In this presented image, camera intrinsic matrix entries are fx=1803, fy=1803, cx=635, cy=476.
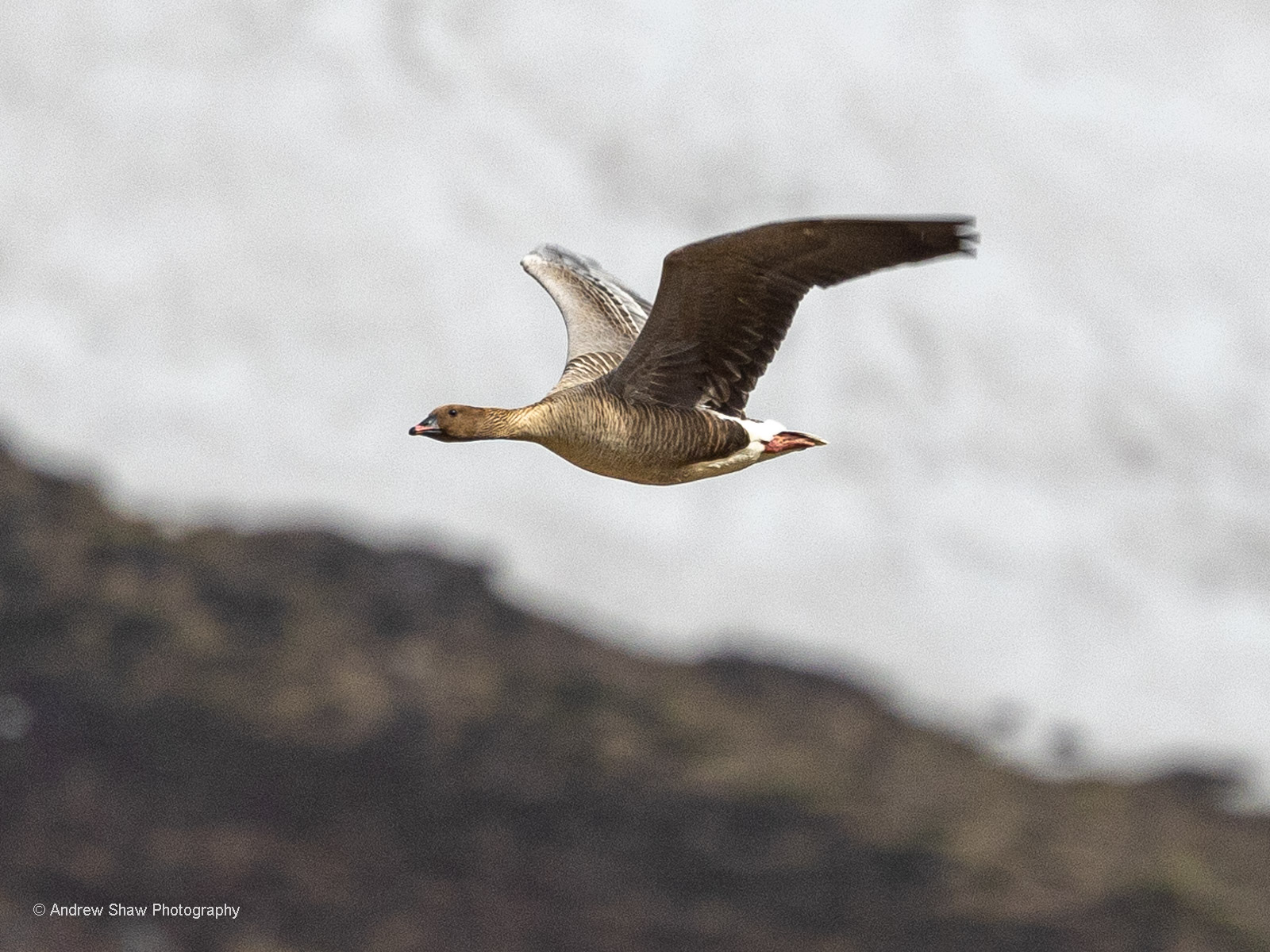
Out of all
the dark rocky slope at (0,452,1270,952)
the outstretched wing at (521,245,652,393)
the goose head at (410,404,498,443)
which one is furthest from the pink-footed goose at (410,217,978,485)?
the dark rocky slope at (0,452,1270,952)

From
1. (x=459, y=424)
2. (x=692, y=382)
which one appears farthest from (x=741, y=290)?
(x=459, y=424)

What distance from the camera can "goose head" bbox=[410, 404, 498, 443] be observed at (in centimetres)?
888

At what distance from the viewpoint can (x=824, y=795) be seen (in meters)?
24.5

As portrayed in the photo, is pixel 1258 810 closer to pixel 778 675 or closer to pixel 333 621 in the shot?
pixel 778 675

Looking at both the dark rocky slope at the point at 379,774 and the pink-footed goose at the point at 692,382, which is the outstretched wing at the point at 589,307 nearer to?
the pink-footed goose at the point at 692,382

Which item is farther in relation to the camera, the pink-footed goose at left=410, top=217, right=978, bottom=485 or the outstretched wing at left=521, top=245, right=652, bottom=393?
the outstretched wing at left=521, top=245, right=652, bottom=393

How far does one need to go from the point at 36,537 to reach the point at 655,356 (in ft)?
62.3

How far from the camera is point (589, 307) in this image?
11.2 m

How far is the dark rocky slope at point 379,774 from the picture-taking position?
24641 mm

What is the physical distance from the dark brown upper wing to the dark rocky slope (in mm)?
15733

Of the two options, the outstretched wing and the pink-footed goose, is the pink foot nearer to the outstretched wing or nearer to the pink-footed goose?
the pink-footed goose

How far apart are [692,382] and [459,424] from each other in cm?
121

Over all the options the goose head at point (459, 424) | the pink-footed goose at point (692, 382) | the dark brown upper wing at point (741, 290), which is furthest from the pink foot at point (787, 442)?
the goose head at point (459, 424)

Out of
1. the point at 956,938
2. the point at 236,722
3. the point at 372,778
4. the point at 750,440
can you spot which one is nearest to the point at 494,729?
the point at 372,778
